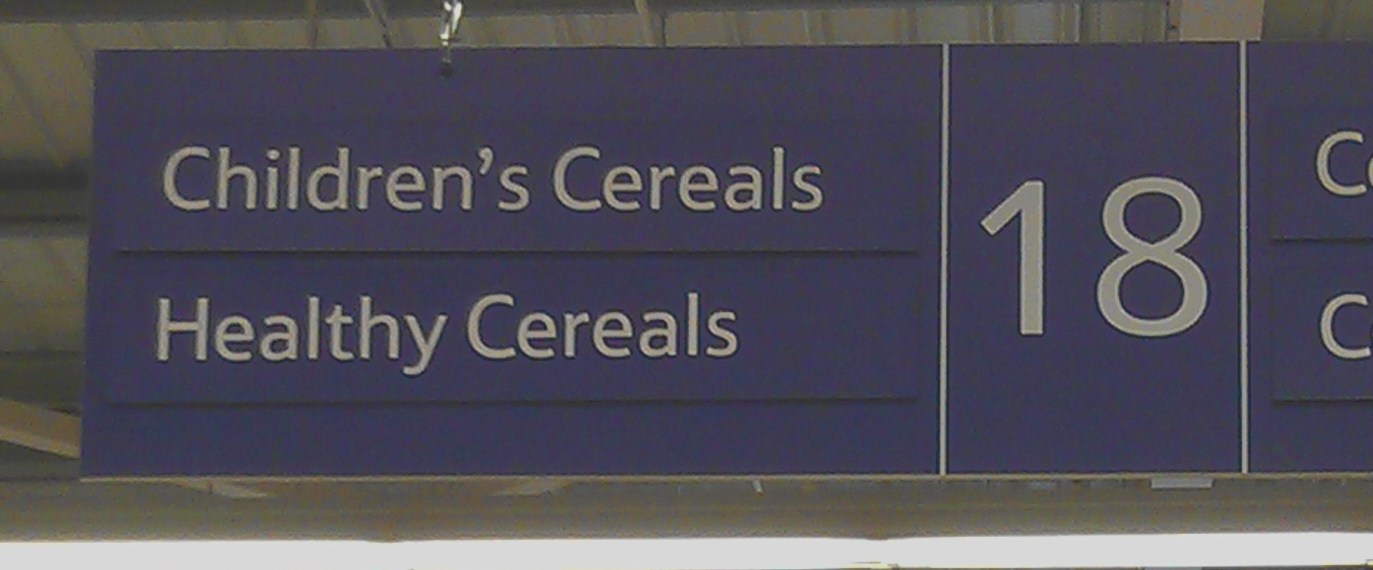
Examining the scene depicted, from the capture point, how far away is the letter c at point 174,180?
363 cm

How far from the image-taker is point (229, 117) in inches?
144

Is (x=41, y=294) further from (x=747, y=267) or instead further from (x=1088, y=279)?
(x=1088, y=279)

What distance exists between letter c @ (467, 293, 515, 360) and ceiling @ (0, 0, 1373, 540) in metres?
0.22

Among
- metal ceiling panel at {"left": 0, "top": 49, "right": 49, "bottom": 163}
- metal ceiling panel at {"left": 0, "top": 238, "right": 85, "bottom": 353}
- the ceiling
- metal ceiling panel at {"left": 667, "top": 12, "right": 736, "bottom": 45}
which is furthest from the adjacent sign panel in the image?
metal ceiling panel at {"left": 0, "top": 238, "right": 85, "bottom": 353}

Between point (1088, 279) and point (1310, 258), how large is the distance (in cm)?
32

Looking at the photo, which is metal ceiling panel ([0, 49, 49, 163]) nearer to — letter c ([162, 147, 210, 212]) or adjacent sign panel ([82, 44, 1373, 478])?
letter c ([162, 147, 210, 212])

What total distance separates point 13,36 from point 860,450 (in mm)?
4989

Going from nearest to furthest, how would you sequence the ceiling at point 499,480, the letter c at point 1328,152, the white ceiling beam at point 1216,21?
1. the letter c at point 1328,152
2. the ceiling at point 499,480
3. the white ceiling beam at point 1216,21

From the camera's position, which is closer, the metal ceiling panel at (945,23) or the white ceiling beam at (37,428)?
the white ceiling beam at (37,428)

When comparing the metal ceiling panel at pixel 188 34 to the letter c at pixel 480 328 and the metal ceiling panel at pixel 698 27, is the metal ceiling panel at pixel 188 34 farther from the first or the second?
the letter c at pixel 480 328

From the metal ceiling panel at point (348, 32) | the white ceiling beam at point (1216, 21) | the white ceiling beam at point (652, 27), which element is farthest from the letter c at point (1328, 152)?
the metal ceiling panel at point (348, 32)

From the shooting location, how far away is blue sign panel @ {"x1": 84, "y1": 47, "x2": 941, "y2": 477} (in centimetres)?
347

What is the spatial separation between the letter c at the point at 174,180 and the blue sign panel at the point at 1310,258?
5.04ft

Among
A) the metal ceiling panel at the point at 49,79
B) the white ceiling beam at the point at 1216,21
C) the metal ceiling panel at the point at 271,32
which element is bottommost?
the white ceiling beam at the point at 1216,21
